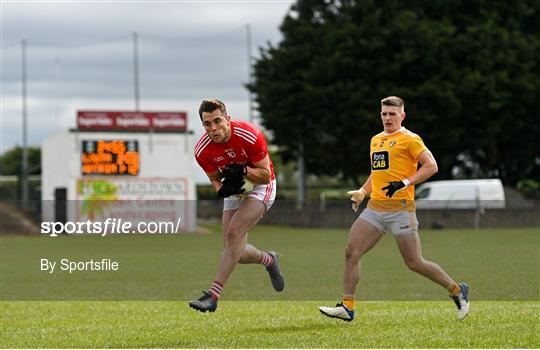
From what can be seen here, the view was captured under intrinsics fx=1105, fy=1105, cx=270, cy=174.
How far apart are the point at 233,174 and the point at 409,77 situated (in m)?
46.6

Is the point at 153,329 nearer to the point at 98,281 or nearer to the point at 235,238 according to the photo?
the point at 235,238

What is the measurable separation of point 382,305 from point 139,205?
3298cm

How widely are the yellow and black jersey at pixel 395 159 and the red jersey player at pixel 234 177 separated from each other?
3.73ft

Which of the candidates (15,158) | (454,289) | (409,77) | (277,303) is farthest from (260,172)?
(15,158)

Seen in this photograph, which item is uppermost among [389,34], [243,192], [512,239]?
[389,34]

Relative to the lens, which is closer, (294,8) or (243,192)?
(243,192)

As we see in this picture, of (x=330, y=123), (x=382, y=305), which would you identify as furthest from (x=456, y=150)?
(x=382, y=305)

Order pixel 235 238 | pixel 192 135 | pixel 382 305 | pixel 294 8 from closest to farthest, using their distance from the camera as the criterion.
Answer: pixel 235 238, pixel 382 305, pixel 192 135, pixel 294 8

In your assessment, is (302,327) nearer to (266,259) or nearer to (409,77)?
(266,259)

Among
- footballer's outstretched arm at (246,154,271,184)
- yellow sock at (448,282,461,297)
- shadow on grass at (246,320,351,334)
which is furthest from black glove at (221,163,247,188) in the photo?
yellow sock at (448,282,461,297)

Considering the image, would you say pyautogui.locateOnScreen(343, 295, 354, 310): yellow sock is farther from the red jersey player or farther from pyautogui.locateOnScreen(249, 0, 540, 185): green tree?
pyautogui.locateOnScreen(249, 0, 540, 185): green tree

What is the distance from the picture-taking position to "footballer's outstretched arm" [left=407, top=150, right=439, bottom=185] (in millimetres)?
11383

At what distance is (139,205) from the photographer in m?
47.9

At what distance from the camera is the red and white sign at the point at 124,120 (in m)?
49.8
